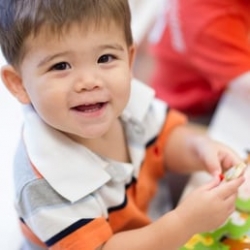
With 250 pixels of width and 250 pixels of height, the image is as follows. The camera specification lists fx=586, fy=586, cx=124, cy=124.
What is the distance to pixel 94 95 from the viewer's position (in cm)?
57

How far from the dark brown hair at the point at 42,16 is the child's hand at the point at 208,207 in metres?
0.21

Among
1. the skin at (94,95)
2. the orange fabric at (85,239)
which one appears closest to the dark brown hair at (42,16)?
the skin at (94,95)

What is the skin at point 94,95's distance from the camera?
560 millimetres

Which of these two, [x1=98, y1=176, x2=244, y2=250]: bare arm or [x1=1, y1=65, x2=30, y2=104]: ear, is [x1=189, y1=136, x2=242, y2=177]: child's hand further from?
[x1=1, y1=65, x2=30, y2=104]: ear

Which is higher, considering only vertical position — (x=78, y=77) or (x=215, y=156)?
(x=78, y=77)

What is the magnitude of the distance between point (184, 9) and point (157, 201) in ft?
1.03

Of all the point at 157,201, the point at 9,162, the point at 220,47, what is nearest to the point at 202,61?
the point at 220,47

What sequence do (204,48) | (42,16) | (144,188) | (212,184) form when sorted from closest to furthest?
(42,16)
(212,184)
(144,188)
(204,48)

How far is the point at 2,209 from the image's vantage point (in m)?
0.71

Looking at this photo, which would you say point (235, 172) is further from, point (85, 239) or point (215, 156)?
point (85, 239)

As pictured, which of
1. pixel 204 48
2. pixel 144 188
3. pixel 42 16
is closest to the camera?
pixel 42 16

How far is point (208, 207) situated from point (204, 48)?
1.18 feet

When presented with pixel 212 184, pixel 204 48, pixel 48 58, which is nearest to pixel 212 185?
pixel 212 184

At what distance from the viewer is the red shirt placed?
903 millimetres
